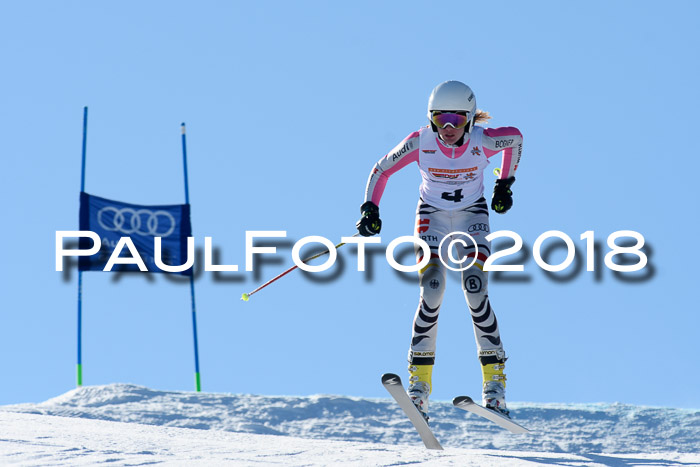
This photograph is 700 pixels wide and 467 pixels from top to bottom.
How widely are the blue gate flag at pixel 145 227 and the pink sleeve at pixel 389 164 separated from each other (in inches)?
384

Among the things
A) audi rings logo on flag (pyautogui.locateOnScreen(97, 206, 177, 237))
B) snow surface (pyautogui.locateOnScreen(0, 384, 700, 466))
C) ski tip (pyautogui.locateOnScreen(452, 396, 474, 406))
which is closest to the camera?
ski tip (pyautogui.locateOnScreen(452, 396, 474, 406))

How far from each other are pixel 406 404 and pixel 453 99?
2377 mm

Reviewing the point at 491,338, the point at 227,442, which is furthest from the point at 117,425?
the point at 491,338

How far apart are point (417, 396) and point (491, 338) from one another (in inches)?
29.6

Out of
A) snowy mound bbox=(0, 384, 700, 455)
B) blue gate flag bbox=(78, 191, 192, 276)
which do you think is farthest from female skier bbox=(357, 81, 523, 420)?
blue gate flag bbox=(78, 191, 192, 276)

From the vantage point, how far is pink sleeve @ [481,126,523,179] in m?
7.83

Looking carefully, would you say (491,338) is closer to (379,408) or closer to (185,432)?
(185,432)

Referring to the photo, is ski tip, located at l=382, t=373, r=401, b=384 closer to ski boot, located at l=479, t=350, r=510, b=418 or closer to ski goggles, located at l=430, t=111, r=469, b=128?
ski boot, located at l=479, t=350, r=510, b=418

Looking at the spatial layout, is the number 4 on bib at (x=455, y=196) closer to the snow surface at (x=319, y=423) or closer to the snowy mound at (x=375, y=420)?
the snow surface at (x=319, y=423)

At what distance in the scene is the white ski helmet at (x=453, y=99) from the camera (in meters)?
7.63

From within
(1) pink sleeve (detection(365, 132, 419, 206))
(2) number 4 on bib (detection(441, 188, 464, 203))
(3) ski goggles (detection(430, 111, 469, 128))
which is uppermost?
(3) ski goggles (detection(430, 111, 469, 128))

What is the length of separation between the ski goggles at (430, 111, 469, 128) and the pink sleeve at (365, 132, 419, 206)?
27 centimetres

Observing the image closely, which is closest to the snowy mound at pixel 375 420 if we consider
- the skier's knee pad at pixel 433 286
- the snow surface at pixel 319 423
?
the snow surface at pixel 319 423

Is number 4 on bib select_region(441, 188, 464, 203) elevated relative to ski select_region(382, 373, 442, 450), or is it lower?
elevated
